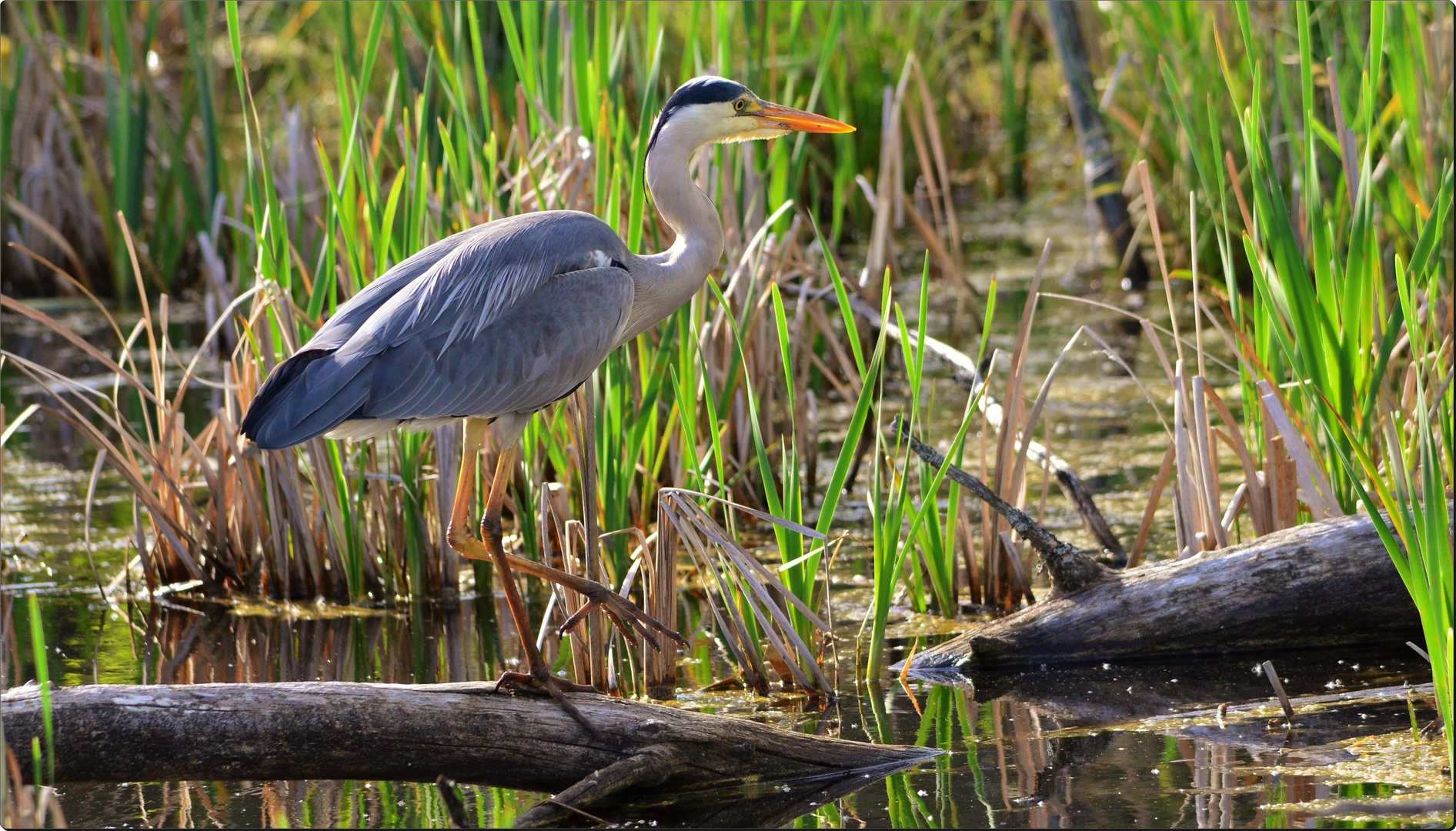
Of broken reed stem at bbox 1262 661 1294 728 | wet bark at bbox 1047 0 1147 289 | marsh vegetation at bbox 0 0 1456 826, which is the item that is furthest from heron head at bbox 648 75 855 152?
wet bark at bbox 1047 0 1147 289

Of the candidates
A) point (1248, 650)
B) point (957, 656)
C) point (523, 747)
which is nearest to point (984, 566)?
point (957, 656)

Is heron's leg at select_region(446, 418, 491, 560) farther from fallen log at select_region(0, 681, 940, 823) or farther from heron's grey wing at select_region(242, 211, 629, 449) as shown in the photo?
fallen log at select_region(0, 681, 940, 823)

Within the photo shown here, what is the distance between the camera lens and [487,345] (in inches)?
135

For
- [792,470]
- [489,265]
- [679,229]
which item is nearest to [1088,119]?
[679,229]

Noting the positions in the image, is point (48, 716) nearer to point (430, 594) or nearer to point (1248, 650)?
point (430, 594)

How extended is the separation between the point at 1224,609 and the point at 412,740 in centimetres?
201

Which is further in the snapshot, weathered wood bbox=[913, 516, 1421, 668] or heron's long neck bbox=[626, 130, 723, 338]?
heron's long neck bbox=[626, 130, 723, 338]

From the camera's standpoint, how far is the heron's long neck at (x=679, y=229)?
12.2ft

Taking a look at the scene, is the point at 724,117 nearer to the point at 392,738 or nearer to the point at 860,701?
the point at 860,701

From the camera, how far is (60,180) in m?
Answer: 7.89

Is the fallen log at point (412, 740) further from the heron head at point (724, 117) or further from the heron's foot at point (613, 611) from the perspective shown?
the heron head at point (724, 117)

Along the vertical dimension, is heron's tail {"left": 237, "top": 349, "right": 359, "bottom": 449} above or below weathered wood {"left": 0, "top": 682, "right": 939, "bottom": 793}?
above

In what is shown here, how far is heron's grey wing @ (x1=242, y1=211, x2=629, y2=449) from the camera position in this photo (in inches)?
126

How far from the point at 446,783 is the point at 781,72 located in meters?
6.24
